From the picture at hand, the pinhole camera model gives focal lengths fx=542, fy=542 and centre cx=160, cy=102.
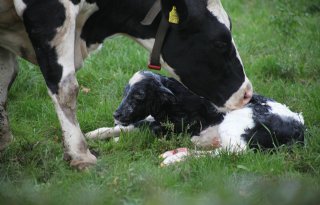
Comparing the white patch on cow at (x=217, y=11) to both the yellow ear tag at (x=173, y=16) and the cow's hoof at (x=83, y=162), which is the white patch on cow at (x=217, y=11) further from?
the cow's hoof at (x=83, y=162)

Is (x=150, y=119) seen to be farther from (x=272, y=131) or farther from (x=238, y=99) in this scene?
(x=272, y=131)

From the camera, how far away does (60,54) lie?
3834 millimetres

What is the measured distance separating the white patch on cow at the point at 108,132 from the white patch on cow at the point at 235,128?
3.01 feet

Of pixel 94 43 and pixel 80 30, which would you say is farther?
pixel 94 43

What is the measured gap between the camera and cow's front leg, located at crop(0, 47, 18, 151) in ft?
14.0

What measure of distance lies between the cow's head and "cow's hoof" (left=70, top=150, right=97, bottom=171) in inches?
38.5

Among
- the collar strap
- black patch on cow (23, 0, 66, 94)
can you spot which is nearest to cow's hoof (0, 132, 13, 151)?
black patch on cow (23, 0, 66, 94)

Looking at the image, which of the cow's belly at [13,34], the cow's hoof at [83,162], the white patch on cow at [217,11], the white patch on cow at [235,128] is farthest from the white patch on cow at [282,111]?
the cow's belly at [13,34]

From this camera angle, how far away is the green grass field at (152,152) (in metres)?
1.94

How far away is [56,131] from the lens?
4.93 metres

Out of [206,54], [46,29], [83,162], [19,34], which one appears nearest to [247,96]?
[206,54]

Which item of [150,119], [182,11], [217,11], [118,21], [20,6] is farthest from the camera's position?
[150,119]

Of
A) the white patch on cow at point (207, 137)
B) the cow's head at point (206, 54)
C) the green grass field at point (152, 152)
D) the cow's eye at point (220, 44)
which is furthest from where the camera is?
the white patch on cow at point (207, 137)

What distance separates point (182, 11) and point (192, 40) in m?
0.29
